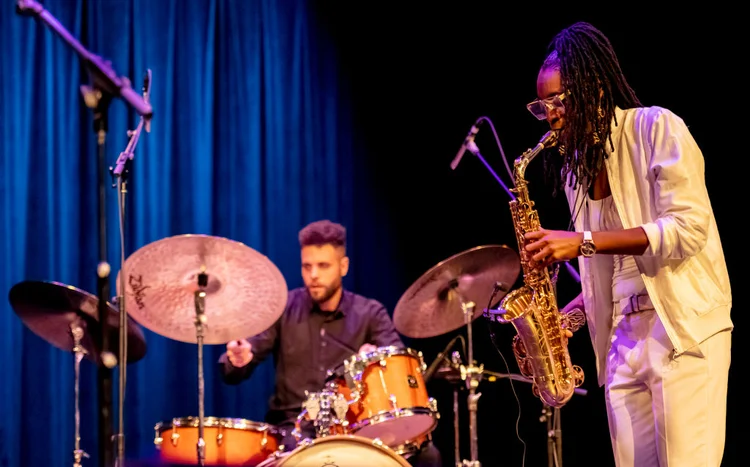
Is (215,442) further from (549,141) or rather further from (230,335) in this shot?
(549,141)

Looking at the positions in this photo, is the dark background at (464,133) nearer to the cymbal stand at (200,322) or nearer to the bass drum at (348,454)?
the bass drum at (348,454)

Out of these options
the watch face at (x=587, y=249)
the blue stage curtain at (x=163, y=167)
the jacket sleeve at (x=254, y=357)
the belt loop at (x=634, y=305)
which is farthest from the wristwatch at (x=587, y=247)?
the blue stage curtain at (x=163, y=167)

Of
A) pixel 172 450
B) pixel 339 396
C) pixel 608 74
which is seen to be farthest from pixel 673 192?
pixel 172 450

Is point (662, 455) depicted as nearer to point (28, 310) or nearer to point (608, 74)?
point (608, 74)

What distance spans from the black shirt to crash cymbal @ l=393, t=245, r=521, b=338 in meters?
0.42

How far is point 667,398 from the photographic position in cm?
280

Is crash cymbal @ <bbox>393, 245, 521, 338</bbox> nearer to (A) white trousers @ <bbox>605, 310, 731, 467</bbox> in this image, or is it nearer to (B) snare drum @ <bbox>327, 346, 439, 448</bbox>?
(B) snare drum @ <bbox>327, 346, 439, 448</bbox>

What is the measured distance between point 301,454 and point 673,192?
2005mm

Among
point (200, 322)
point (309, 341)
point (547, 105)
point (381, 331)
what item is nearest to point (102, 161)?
point (200, 322)

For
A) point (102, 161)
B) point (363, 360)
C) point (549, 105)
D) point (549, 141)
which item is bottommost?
point (363, 360)

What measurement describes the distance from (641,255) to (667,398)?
49cm

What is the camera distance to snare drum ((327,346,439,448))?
432cm

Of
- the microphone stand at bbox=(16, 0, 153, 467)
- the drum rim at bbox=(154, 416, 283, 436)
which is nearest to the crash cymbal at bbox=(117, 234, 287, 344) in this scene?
the drum rim at bbox=(154, 416, 283, 436)

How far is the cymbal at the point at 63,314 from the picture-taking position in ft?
13.6
